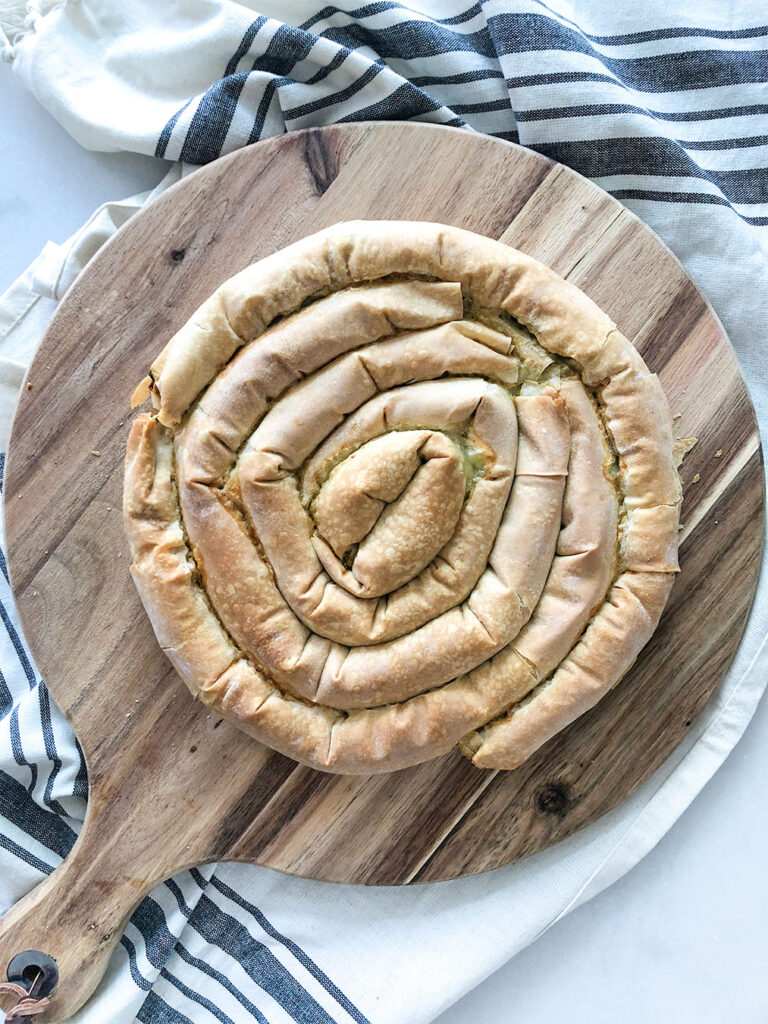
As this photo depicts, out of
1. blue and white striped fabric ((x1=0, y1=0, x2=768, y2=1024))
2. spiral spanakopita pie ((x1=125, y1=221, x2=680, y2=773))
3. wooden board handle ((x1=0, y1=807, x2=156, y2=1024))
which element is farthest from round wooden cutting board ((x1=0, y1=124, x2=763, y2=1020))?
spiral spanakopita pie ((x1=125, y1=221, x2=680, y2=773))

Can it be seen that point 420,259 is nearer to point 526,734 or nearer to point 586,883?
point 526,734

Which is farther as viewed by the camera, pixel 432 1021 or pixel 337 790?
pixel 432 1021

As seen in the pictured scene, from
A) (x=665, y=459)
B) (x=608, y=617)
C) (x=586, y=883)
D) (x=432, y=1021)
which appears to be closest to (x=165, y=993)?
(x=432, y=1021)

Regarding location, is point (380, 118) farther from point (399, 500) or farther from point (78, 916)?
point (78, 916)

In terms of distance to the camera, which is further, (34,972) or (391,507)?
(34,972)

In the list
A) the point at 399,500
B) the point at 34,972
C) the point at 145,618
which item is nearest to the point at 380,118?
the point at 399,500

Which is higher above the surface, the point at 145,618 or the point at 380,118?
the point at 380,118

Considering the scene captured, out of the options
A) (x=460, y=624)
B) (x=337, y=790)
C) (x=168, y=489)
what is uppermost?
(x=168, y=489)

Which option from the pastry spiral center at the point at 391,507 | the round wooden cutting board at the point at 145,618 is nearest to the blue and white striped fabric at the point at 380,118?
the round wooden cutting board at the point at 145,618
